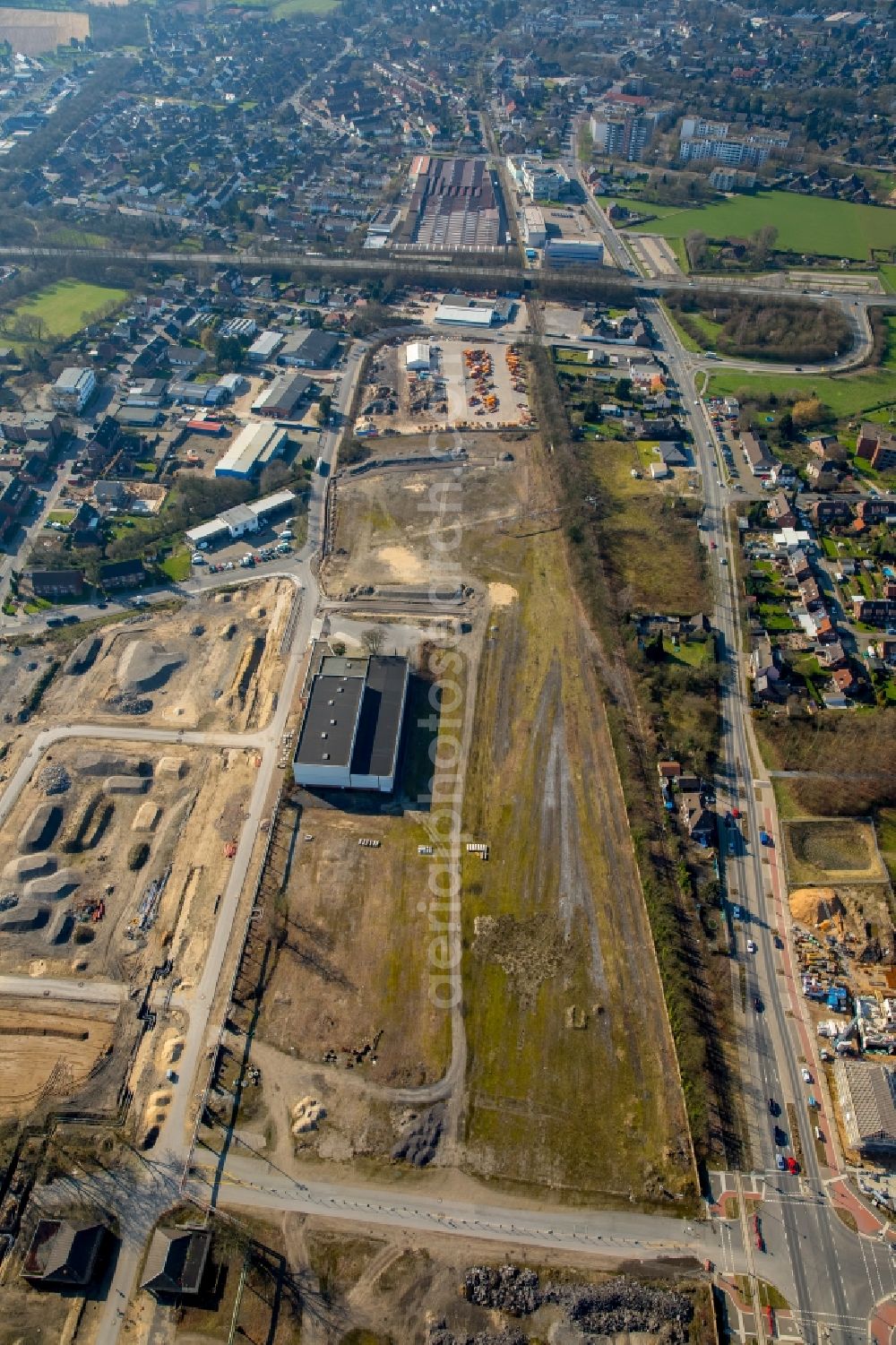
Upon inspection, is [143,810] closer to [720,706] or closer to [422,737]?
[422,737]

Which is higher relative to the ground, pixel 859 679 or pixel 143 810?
pixel 859 679

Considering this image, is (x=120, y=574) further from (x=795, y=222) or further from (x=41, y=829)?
(x=795, y=222)

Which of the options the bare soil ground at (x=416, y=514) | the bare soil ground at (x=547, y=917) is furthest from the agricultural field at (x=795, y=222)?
the bare soil ground at (x=547, y=917)

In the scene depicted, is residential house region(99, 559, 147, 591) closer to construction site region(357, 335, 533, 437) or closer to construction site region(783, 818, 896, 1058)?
construction site region(357, 335, 533, 437)

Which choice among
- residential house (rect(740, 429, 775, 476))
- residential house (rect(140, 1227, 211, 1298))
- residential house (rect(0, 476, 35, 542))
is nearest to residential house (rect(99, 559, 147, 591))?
residential house (rect(0, 476, 35, 542))

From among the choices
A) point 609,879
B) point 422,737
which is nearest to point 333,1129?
point 609,879

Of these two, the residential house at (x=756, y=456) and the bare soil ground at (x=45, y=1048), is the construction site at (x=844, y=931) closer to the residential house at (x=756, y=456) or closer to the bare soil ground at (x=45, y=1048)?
the bare soil ground at (x=45, y=1048)

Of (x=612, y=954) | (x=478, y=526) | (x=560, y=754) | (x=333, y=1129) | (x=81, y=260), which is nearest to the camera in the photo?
(x=333, y=1129)

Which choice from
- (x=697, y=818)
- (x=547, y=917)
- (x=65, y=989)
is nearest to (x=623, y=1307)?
(x=547, y=917)
